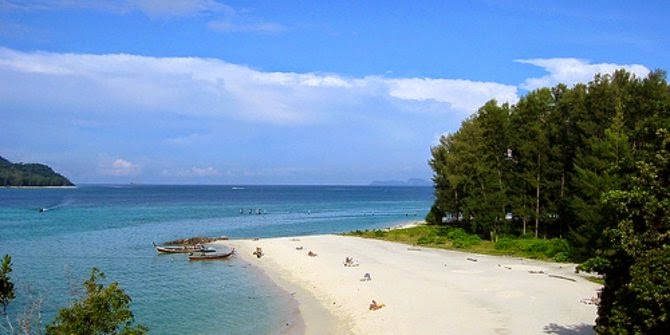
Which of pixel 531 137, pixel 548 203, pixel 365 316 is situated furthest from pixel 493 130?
pixel 365 316

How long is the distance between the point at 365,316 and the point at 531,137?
110 ft

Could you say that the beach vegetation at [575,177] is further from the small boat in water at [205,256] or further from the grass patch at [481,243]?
the small boat in water at [205,256]

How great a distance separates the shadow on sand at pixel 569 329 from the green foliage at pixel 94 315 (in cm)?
1613

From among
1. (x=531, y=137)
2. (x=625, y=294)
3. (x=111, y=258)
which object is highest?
(x=531, y=137)

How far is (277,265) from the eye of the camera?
47.2 metres

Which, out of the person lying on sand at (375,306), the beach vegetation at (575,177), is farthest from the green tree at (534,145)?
the person lying on sand at (375,306)

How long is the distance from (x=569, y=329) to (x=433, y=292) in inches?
372

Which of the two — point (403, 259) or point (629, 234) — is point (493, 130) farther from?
point (629, 234)

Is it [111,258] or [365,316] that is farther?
[111,258]

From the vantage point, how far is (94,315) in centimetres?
1312

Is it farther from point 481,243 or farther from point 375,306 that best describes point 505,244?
point 375,306

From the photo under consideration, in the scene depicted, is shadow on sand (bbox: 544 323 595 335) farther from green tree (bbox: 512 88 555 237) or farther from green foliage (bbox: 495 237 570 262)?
green tree (bbox: 512 88 555 237)

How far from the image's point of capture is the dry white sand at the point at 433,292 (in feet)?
81.7

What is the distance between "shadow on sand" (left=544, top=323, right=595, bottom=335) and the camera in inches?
888
